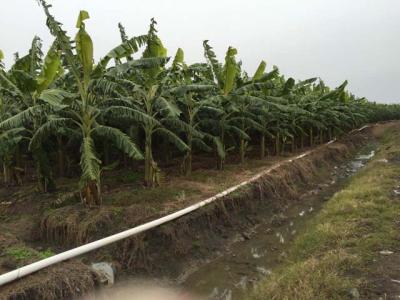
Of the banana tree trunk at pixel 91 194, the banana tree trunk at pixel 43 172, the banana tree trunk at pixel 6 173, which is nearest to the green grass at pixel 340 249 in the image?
the banana tree trunk at pixel 91 194

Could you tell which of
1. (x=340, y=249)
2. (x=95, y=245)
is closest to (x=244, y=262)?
(x=340, y=249)

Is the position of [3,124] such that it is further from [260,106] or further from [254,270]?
[260,106]

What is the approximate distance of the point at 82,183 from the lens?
7.16m

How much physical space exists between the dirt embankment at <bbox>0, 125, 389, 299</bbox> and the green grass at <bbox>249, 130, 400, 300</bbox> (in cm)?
168

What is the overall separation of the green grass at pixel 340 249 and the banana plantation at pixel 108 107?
3331mm

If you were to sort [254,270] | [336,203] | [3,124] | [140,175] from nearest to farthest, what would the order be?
[254,270] → [3,124] → [336,203] → [140,175]

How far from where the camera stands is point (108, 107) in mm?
7957

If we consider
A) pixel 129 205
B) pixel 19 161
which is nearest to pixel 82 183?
pixel 129 205

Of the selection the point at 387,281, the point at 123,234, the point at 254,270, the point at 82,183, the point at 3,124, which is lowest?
the point at 254,270

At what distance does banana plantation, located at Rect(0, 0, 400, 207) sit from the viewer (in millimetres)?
7336

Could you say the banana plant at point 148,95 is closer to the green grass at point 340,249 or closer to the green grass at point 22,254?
the green grass at point 22,254

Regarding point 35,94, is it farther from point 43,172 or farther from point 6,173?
point 6,173

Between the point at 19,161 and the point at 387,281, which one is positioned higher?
the point at 19,161

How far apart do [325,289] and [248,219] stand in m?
4.61
